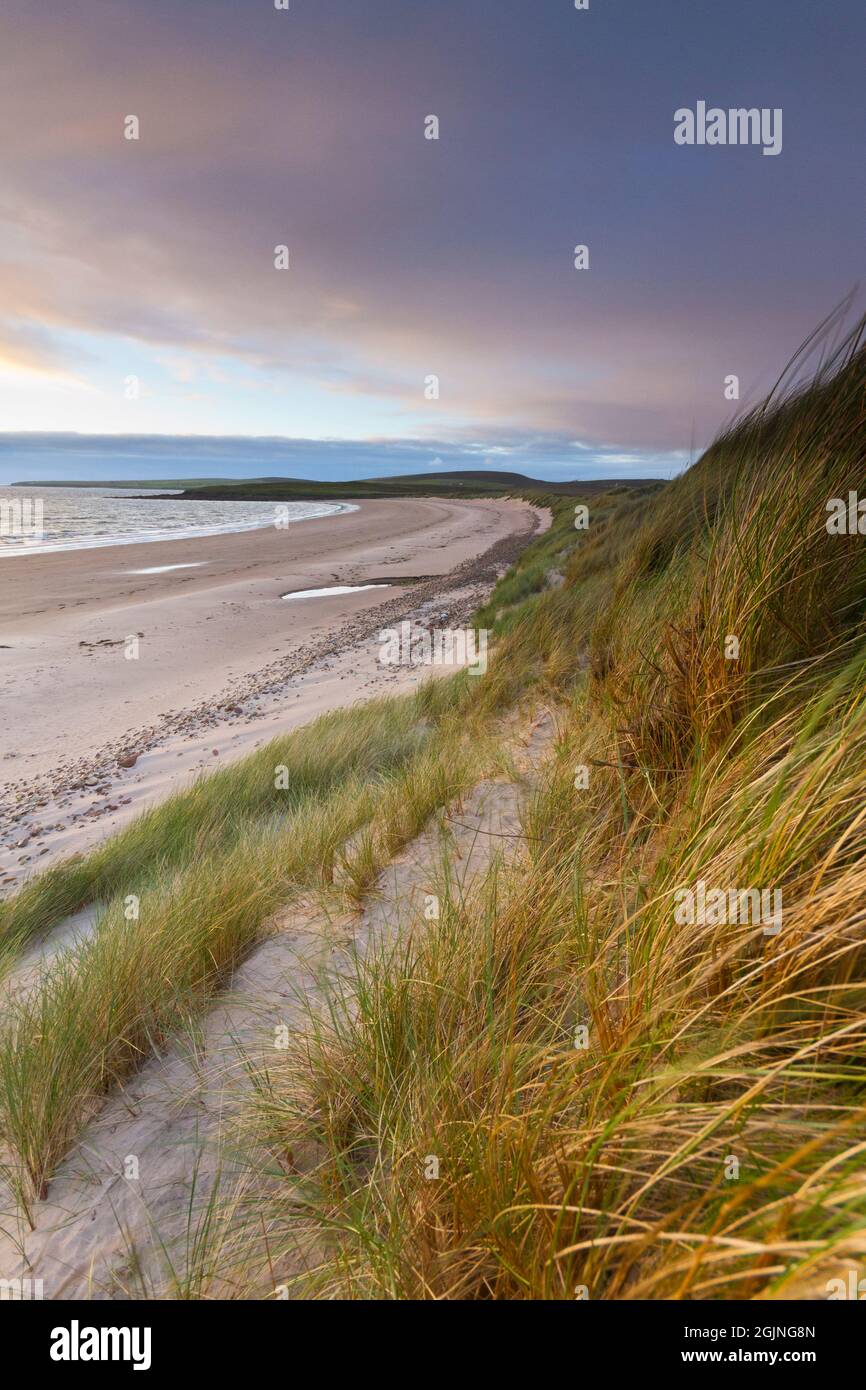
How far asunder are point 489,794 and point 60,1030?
221 cm

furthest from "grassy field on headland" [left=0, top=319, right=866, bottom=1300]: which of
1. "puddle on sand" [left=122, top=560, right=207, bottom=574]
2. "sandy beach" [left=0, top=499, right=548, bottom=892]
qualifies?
"puddle on sand" [left=122, top=560, right=207, bottom=574]

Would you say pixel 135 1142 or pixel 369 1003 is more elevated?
pixel 369 1003

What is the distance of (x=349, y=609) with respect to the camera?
46.6ft

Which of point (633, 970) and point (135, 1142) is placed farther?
point (135, 1142)

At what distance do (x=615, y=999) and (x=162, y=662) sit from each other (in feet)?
34.1

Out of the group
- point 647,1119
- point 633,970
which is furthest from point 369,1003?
point 647,1119

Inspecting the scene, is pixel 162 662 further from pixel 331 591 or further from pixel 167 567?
pixel 167 567

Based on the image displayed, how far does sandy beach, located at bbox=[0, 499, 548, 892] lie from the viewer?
5.71 meters

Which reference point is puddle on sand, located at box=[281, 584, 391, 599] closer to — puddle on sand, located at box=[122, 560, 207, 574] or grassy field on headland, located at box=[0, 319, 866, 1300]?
puddle on sand, located at box=[122, 560, 207, 574]

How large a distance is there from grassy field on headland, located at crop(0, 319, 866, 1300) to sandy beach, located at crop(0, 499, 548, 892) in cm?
250

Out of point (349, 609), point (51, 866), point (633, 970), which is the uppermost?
point (349, 609)

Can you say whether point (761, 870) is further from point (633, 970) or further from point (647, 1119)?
point (647, 1119)

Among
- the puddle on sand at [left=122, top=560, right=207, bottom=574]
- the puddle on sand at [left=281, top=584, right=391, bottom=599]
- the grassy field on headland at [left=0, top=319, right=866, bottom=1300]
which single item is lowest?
the grassy field on headland at [left=0, top=319, right=866, bottom=1300]

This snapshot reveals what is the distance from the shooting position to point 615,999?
1366mm
